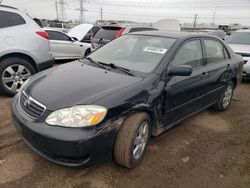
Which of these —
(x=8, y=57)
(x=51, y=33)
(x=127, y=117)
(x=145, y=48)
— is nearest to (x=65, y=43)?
(x=51, y=33)

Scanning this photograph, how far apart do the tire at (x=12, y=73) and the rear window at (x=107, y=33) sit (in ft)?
11.3

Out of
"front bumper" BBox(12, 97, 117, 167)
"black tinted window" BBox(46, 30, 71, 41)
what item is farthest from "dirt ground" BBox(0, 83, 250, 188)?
"black tinted window" BBox(46, 30, 71, 41)

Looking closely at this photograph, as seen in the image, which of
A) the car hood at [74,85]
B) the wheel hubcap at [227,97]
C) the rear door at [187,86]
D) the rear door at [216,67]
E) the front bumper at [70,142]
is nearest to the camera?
the front bumper at [70,142]

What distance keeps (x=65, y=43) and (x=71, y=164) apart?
23.0 ft

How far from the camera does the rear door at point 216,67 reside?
3.67 meters

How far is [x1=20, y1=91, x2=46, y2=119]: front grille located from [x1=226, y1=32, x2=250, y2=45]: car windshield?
7899mm

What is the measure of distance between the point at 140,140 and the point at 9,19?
3804mm

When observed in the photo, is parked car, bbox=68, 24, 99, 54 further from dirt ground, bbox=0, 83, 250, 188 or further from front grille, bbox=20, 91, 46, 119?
front grille, bbox=20, 91, 46, 119

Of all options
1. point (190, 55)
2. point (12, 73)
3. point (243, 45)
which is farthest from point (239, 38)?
point (12, 73)

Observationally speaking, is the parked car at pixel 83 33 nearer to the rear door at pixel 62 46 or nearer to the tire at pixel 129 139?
the rear door at pixel 62 46

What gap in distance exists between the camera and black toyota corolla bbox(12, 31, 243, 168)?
6.84 ft

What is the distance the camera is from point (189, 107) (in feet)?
10.9

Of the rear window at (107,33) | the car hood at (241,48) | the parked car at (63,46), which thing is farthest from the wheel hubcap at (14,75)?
the car hood at (241,48)

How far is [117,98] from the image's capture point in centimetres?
225
